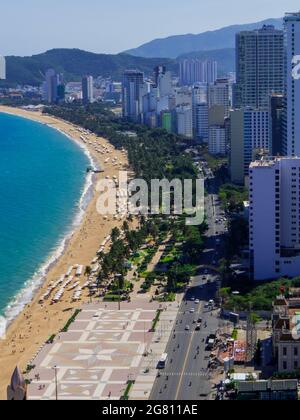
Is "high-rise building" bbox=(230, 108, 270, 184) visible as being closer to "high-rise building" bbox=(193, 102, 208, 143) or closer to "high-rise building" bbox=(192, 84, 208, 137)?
"high-rise building" bbox=(193, 102, 208, 143)

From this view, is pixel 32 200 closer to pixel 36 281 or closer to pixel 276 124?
pixel 276 124

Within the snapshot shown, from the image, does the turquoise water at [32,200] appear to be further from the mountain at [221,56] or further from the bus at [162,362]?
the mountain at [221,56]

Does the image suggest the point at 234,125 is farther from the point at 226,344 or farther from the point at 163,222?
the point at 226,344

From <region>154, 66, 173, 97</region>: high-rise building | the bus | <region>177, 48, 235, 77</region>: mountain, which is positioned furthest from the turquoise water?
<region>177, 48, 235, 77</region>: mountain

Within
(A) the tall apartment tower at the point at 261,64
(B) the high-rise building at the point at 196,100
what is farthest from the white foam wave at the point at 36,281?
(B) the high-rise building at the point at 196,100

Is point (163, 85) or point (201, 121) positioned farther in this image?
point (163, 85)

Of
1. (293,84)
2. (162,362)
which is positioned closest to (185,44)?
(293,84)
